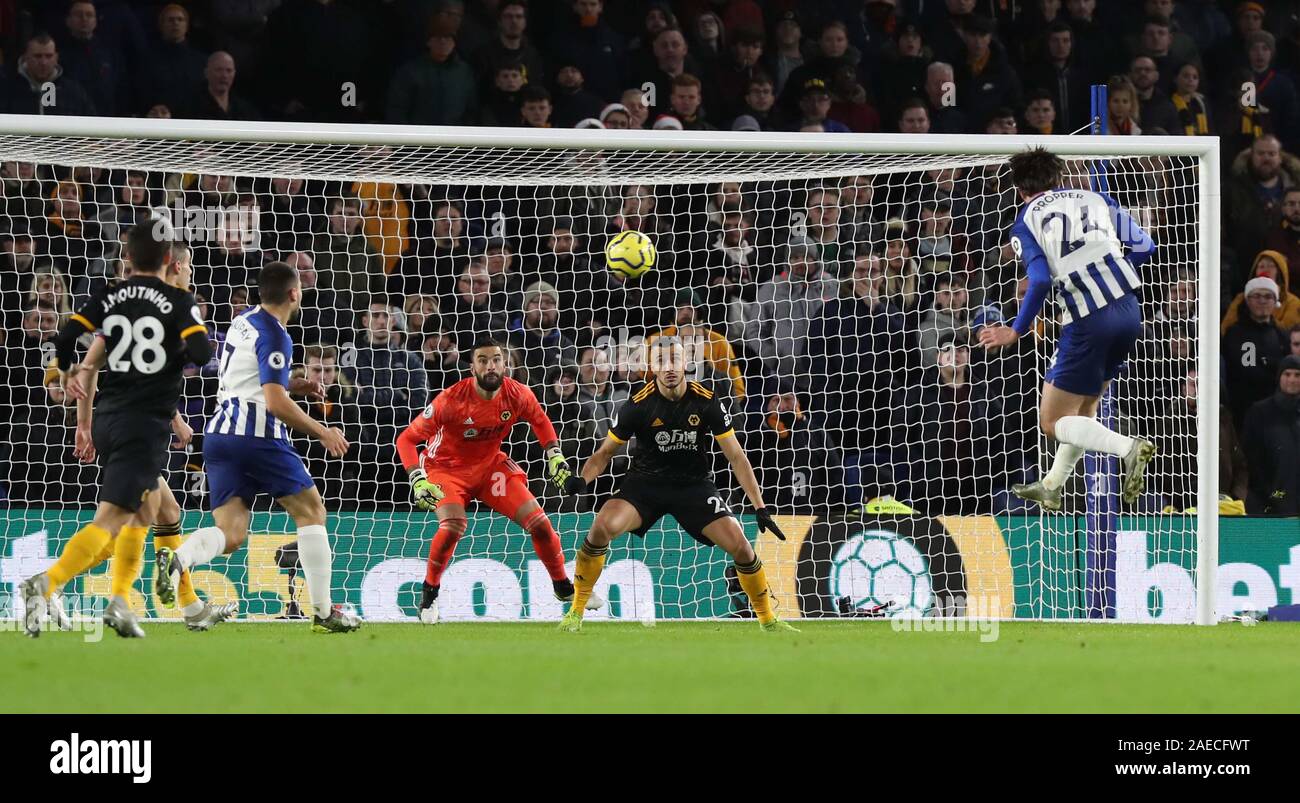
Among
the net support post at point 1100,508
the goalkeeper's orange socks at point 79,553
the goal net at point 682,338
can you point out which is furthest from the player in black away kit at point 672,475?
the goalkeeper's orange socks at point 79,553

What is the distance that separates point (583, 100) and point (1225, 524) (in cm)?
594

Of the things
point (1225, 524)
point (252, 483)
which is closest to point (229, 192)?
point (252, 483)

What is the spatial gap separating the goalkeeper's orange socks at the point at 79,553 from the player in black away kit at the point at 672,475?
119 inches

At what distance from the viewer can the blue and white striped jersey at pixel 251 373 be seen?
343 inches

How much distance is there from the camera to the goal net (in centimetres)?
1121

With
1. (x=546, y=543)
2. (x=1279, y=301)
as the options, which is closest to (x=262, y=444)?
(x=546, y=543)

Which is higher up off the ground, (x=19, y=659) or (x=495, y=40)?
(x=495, y=40)

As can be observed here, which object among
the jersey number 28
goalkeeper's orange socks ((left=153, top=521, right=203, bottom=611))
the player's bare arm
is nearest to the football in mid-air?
the player's bare arm

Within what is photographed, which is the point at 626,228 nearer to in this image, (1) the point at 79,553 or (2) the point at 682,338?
(2) the point at 682,338

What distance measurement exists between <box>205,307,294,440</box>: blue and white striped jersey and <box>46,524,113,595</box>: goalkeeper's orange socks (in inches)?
46.3

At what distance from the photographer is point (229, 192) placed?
1220 centimetres

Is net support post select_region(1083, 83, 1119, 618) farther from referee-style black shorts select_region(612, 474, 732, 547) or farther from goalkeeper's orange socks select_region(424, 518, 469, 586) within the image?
goalkeeper's orange socks select_region(424, 518, 469, 586)

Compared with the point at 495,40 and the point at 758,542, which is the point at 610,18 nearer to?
the point at 495,40

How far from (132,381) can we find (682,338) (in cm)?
479
